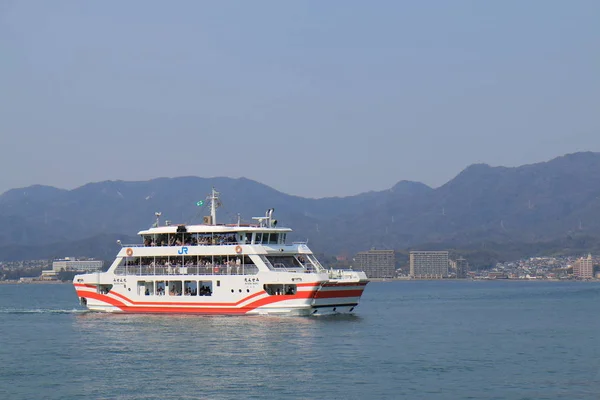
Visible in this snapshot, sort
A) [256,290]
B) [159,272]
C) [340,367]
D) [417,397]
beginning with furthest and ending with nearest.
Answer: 1. [159,272]
2. [256,290]
3. [340,367]
4. [417,397]

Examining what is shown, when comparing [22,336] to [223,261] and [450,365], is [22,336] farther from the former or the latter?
[450,365]

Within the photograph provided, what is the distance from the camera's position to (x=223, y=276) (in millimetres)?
48094

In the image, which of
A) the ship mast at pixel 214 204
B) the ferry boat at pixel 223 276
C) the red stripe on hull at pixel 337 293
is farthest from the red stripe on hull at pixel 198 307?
the ship mast at pixel 214 204

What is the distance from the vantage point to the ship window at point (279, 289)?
46.9m

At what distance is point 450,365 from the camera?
32.6m

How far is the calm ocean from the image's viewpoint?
28.0 metres

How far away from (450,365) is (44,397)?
1383 cm

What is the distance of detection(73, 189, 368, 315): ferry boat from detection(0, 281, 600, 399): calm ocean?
100 centimetres

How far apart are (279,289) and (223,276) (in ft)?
10.0

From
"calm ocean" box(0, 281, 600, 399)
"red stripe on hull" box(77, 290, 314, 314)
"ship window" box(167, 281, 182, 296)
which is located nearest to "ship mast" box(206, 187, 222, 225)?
"ship window" box(167, 281, 182, 296)

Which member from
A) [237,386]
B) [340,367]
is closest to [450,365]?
[340,367]

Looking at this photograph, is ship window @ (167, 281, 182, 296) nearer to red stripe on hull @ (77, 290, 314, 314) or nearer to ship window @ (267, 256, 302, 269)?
red stripe on hull @ (77, 290, 314, 314)

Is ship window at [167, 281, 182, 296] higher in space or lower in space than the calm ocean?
higher

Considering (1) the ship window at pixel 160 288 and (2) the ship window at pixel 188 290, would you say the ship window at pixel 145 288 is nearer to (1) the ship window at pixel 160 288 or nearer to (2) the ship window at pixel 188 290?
(1) the ship window at pixel 160 288
